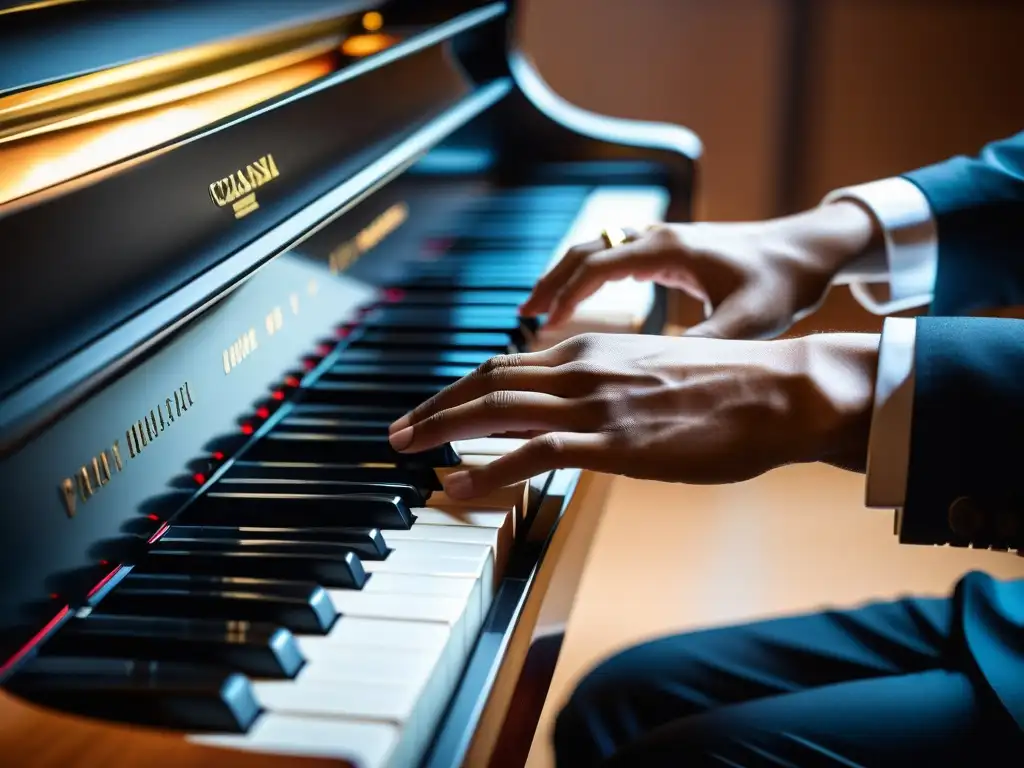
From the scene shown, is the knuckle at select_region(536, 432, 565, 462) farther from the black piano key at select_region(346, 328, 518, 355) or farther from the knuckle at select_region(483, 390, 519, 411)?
the black piano key at select_region(346, 328, 518, 355)

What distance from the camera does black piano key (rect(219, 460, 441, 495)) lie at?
812 mm

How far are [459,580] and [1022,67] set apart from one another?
2334 millimetres

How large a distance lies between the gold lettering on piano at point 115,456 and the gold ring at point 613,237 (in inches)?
21.9

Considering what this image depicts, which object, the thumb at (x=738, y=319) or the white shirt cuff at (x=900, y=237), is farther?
the white shirt cuff at (x=900, y=237)

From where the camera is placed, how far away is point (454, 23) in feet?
4.23

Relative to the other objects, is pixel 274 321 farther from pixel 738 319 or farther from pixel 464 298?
pixel 738 319

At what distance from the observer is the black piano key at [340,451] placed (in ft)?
2.78

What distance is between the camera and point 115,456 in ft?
2.32

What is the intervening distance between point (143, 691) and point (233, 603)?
0.09 m

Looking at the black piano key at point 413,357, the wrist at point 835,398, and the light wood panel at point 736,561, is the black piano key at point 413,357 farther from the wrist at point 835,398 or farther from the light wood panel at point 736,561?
the light wood panel at point 736,561

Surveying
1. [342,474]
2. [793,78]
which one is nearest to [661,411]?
[342,474]

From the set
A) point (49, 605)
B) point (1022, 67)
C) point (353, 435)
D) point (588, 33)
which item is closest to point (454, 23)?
point (353, 435)

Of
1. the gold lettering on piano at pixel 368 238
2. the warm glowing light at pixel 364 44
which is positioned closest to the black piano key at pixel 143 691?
the gold lettering on piano at pixel 368 238

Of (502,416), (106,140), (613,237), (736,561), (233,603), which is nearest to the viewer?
(233,603)
